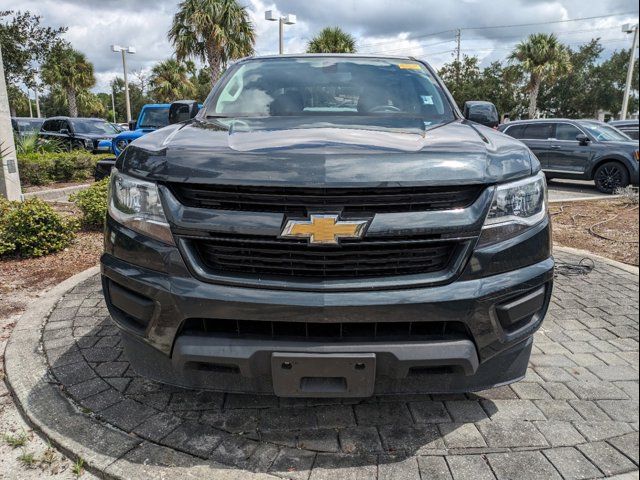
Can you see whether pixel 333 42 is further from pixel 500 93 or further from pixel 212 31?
pixel 500 93

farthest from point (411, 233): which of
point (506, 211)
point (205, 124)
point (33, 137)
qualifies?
point (33, 137)

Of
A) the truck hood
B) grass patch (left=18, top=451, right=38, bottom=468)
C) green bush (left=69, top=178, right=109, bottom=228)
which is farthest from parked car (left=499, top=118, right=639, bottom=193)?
grass patch (left=18, top=451, right=38, bottom=468)

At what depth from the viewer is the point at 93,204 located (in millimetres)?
6316

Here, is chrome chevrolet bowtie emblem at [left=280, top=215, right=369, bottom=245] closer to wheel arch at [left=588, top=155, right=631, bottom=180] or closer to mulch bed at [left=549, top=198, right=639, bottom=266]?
mulch bed at [left=549, top=198, right=639, bottom=266]

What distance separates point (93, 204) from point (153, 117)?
7.59 m

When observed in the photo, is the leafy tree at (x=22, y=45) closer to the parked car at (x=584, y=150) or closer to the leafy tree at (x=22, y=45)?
the leafy tree at (x=22, y=45)

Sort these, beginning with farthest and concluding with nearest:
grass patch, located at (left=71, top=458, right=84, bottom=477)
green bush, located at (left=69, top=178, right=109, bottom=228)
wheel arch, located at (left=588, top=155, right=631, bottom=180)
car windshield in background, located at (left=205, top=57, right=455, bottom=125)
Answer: wheel arch, located at (left=588, top=155, right=631, bottom=180), green bush, located at (left=69, top=178, right=109, bottom=228), car windshield in background, located at (left=205, top=57, right=455, bottom=125), grass patch, located at (left=71, top=458, right=84, bottom=477)

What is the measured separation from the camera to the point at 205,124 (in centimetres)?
266

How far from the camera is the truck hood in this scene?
1869 mm

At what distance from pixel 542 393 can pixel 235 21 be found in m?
23.5

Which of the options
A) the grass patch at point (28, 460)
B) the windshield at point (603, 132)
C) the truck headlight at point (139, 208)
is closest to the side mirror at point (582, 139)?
the windshield at point (603, 132)

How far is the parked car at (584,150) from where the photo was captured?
11.1 metres

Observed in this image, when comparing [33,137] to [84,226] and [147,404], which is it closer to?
[84,226]

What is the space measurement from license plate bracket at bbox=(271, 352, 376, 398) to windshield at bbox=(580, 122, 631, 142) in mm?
12000
